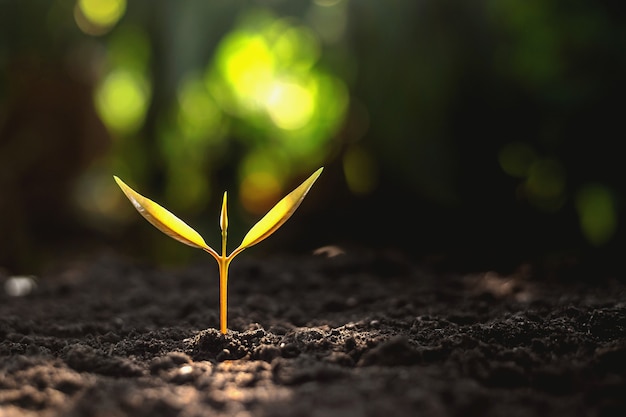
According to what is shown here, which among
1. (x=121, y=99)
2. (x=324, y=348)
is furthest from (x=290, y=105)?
(x=324, y=348)

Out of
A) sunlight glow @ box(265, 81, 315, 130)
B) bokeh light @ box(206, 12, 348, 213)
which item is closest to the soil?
bokeh light @ box(206, 12, 348, 213)

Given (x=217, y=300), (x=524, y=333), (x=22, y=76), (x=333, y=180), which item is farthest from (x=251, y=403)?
(x=22, y=76)

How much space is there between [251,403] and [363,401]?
113mm

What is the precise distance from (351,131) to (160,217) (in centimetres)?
171

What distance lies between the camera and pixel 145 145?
266 cm

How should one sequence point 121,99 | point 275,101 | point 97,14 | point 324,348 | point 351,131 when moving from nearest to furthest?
point 324,348 < point 351,131 < point 97,14 < point 275,101 < point 121,99

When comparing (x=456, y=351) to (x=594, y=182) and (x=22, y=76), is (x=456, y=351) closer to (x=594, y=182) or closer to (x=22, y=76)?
(x=594, y=182)

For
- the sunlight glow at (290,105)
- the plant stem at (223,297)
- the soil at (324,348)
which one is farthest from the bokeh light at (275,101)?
the plant stem at (223,297)

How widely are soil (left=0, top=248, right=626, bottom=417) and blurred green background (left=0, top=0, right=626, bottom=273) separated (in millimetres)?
453

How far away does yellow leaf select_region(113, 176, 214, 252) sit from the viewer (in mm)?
920

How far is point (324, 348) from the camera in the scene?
0.91 meters

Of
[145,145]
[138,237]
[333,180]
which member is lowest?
[138,237]

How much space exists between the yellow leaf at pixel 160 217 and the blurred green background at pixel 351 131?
937 millimetres

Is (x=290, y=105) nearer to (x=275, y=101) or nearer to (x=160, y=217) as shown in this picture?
(x=275, y=101)
